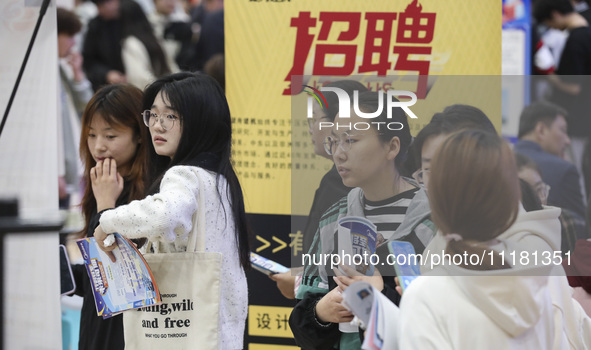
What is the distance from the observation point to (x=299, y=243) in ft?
8.50

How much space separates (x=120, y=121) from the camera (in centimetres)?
325

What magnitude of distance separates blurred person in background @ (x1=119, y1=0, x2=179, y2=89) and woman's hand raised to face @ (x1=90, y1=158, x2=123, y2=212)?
4450 millimetres

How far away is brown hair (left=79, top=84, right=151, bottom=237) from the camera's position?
10.5 feet

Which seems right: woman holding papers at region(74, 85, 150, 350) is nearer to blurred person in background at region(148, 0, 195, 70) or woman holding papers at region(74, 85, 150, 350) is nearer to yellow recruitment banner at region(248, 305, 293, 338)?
yellow recruitment banner at region(248, 305, 293, 338)

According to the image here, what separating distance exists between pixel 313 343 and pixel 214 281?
0.38 m

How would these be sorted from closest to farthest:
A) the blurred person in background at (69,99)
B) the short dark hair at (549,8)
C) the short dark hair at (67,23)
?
the blurred person in background at (69,99) → the short dark hair at (67,23) → the short dark hair at (549,8)

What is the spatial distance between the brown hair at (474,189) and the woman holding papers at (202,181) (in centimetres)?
83

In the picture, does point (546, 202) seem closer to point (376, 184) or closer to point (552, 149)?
point (376, 184)

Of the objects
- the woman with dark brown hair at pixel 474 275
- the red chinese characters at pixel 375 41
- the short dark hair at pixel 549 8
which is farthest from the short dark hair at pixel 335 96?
the short dark hair at pixel 549 8

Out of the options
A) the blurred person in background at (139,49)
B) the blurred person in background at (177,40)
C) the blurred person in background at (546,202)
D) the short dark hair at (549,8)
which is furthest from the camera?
the blurred person in background at (177,40)

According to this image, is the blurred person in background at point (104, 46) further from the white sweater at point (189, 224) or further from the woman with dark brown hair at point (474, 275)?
the woman with dark brown hair at point (474, 275)

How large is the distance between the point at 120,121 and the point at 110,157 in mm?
145

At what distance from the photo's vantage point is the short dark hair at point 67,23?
6.18 m

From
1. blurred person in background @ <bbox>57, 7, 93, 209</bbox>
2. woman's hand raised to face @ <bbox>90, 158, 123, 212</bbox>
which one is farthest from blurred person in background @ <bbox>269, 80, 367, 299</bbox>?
blurred person in background @ <bbox>57, 7, 93, 209</bbox>
